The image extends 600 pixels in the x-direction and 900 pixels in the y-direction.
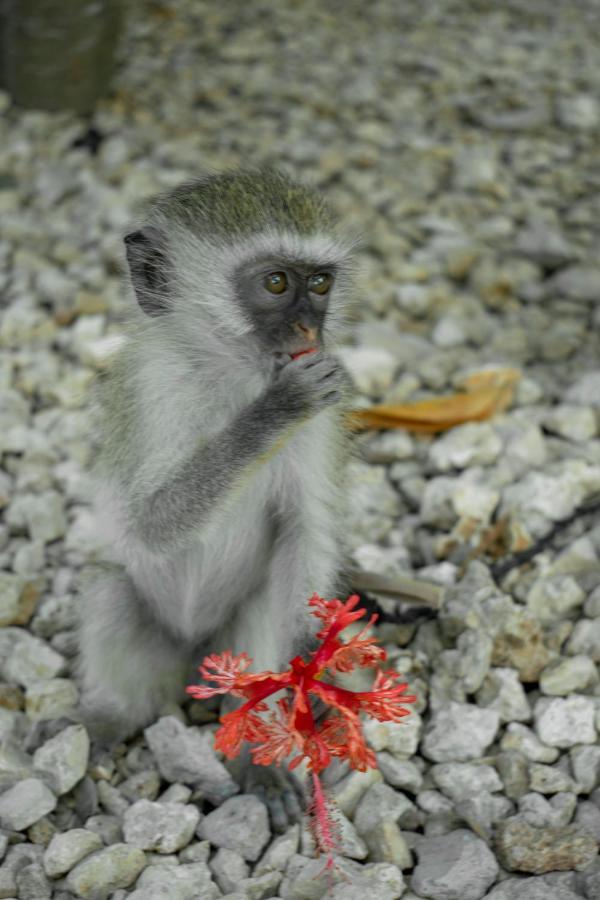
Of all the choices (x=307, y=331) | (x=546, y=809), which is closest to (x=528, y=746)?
(x=546, y=809)

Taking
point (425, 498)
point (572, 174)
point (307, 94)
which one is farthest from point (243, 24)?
point (425, 498)

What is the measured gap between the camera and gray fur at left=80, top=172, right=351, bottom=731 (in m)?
2.70

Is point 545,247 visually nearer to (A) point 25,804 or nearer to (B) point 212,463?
(B) point 212,463

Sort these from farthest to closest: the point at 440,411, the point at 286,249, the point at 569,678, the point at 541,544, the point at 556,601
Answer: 1. the point at 440,411
2. the point at 541,544
3. the point at 556,601
4. the point at 569,678
5. the point at 286,249

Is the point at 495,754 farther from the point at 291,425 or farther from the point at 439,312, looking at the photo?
the point at 439,312

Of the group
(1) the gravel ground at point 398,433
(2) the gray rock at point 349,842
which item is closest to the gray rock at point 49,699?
(1) the gravel ground at point 398,433

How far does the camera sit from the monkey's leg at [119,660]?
3096 mm

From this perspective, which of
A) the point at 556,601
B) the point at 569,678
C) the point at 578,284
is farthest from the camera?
the point at 578,284

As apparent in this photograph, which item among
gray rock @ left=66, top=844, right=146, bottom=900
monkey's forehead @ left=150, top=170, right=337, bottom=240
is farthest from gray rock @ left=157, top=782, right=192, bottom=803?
monkey's forehead @ left=150, top=170, right=337, bottom=240

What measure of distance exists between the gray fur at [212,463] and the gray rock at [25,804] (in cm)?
39

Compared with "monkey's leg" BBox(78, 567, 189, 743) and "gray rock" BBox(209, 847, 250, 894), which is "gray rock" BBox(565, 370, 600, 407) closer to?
"monkey's leg" BBox(78, 567, 189, 743)

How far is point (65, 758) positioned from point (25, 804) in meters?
0.16

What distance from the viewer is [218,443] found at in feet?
8.79

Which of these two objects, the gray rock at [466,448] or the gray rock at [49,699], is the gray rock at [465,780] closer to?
the gray rock at [49,699]
